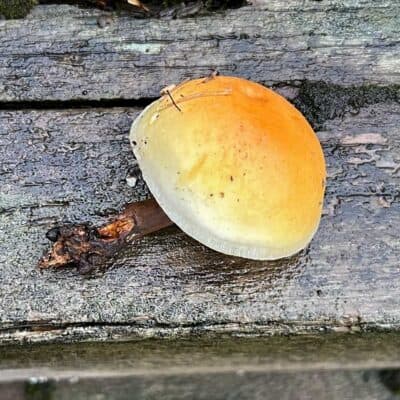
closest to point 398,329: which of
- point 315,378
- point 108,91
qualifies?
point 108,91

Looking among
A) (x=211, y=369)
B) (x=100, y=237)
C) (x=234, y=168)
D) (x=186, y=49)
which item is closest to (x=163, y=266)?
(x=100, y=237)

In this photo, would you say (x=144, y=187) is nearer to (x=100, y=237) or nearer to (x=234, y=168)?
(x=100, y=237)

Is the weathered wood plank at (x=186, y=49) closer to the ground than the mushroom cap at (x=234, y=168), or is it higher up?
higher up

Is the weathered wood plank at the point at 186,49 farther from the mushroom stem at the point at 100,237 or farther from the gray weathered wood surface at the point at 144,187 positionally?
the mushroom stem at the point at 100,237

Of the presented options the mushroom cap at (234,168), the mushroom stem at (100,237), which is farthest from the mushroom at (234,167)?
the mushroom stem at (100,237)

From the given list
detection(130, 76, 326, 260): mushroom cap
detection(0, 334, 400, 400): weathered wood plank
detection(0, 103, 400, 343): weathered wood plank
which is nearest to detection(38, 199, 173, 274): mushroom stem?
detection(0, 103, 400, 343): weathered wood plank

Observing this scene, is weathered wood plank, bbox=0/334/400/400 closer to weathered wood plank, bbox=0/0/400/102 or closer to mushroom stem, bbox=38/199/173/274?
mushroom stem, bbox=38/199/173/274

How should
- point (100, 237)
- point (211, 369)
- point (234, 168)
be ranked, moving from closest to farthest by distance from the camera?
point (234, 168) < point (100, 237) < point (211, 369)
